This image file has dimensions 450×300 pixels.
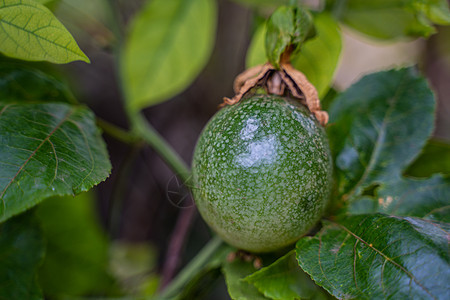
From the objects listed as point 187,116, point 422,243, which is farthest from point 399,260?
point 187,116

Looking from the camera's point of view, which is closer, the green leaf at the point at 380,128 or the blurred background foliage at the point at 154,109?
the green leaf at the point at 380,128

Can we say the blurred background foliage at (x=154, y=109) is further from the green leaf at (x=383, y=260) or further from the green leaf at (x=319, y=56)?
the green leaf at (x=383, y=260)

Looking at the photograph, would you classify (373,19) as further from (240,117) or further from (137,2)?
(137,2)

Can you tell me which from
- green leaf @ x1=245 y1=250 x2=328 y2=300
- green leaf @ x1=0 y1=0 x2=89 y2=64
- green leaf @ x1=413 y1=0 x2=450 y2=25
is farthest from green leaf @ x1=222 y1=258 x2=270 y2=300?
green leaf @ x1=413 y1=0 x2=450 y2=25

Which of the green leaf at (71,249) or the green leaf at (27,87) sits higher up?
the green leaf at (27,87)

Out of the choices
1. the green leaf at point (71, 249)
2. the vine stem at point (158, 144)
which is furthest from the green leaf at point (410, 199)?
the green leaf at point (71, 249)

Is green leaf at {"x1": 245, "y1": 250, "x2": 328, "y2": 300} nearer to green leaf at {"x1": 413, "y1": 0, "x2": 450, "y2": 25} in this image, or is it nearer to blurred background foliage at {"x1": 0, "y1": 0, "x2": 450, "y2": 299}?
A: blurred background foliage at {"x1": 0, "y1": 0, "x2": 450, "y2": 299}

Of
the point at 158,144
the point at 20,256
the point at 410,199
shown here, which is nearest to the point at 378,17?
the point at 410,199
